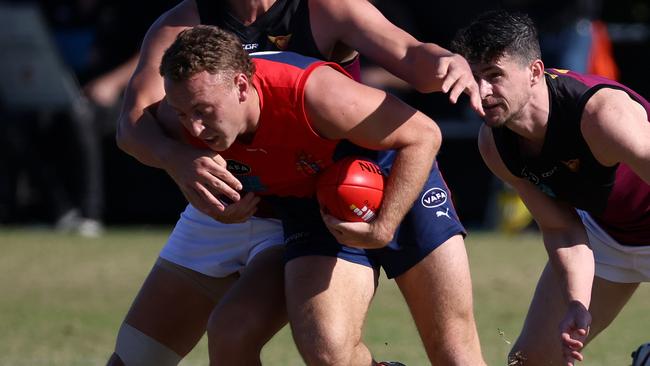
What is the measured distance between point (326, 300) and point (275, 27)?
45.3 inches

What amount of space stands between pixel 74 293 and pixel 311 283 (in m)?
5.18

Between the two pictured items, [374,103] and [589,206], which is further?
[589,206]

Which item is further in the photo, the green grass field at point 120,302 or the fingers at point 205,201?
the green grass field at point 120,302

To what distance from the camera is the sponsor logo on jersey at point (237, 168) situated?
16.3ft

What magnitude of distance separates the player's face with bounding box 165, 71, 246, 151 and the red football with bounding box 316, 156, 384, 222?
0.40 metres

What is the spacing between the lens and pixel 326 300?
4852 mm

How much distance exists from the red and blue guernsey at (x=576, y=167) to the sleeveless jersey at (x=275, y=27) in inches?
32.0

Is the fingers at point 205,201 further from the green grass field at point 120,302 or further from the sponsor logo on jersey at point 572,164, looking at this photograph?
the green grass field at point 120,302

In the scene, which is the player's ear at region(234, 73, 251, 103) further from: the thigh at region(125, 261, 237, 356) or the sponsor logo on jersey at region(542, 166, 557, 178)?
the sponsor logo on jersey at region(542, 166, 557, 178)

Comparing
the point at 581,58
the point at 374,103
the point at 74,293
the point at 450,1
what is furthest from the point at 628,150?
the point at 450,1

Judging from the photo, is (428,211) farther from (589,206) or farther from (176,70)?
(176,70)

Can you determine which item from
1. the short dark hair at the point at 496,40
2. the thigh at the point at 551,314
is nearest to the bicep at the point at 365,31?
the short dark hair at the point at 496,40

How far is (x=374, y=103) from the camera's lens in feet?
15.6

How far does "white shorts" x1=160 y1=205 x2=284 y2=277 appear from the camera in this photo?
536 cm
